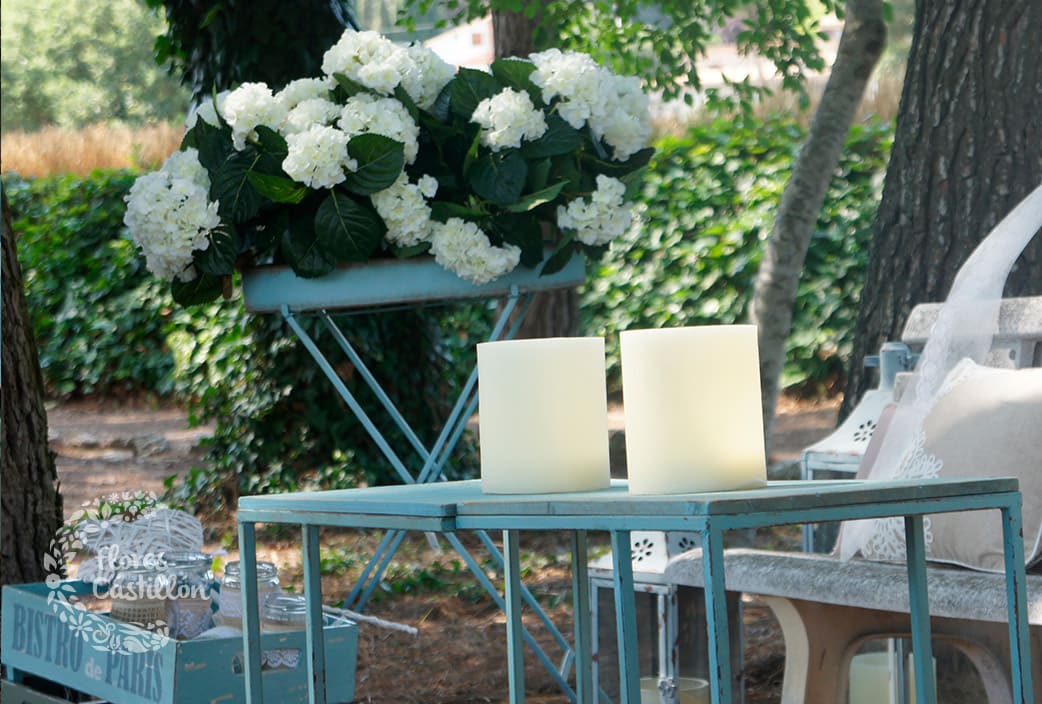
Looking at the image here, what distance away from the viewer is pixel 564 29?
19.9 ft

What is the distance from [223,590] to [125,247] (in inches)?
266

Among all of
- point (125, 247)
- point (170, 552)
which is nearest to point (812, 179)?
point (170, 552)

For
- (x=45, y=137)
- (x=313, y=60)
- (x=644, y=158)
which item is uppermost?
(x=45, y=137)

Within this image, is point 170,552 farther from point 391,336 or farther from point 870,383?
point 391,336

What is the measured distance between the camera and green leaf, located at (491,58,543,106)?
8.72 feet

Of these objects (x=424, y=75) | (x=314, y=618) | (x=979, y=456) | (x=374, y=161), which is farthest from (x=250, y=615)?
(x=424, y=75)

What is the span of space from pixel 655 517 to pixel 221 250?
5.27ft

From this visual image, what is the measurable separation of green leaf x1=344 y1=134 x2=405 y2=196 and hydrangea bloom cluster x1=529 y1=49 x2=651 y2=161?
0.32 m

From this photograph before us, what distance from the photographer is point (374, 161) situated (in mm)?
2547

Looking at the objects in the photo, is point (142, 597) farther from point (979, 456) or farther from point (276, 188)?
point (979, 456)

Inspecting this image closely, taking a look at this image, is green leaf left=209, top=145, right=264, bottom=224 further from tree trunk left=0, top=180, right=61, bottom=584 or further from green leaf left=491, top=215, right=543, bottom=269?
tree trunk left=0, top=180, right=61, bottom=584

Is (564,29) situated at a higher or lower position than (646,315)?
higher

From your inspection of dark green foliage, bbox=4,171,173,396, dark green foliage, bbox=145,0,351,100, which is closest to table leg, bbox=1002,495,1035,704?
dark green foliage, bbox=145,0,351,100

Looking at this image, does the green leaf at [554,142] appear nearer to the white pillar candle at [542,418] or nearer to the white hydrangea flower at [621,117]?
the white hydrangea flower at [621,117]
